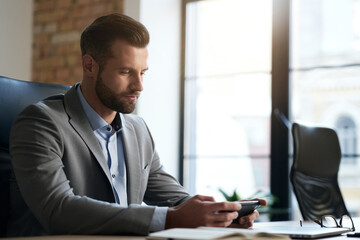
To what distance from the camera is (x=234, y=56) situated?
4121 millimetres

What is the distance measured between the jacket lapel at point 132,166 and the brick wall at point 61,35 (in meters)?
2.36

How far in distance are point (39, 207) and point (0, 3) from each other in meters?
3.24

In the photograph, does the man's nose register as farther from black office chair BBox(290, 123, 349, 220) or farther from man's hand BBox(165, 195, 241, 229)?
black office chair BBox(290, 123, 349, 220)

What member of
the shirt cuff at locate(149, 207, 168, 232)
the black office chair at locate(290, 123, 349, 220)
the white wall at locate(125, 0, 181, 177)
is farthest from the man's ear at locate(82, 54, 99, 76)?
the white wall at locate(125, 0, 181, 177)

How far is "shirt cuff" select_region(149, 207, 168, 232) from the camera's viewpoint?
129cm

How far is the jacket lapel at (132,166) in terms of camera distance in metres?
1.79

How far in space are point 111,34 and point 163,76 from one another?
2.36 metres

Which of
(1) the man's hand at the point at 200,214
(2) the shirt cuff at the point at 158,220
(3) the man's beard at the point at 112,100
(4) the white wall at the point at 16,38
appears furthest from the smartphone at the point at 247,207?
(4) the white wall at the point at 16,38

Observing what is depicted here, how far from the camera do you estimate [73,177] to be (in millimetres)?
1604

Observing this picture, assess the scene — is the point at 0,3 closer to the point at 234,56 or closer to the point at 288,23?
the point at 234,56

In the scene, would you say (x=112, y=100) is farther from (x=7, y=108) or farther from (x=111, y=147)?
(x=7, y=108)

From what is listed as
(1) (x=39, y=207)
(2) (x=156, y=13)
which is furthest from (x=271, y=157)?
(1) (x=39, y=207)

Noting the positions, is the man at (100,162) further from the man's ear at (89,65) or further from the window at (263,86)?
the window at (263,86)

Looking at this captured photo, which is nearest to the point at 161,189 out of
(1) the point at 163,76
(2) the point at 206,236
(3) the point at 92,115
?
(3) the point at 92,115
